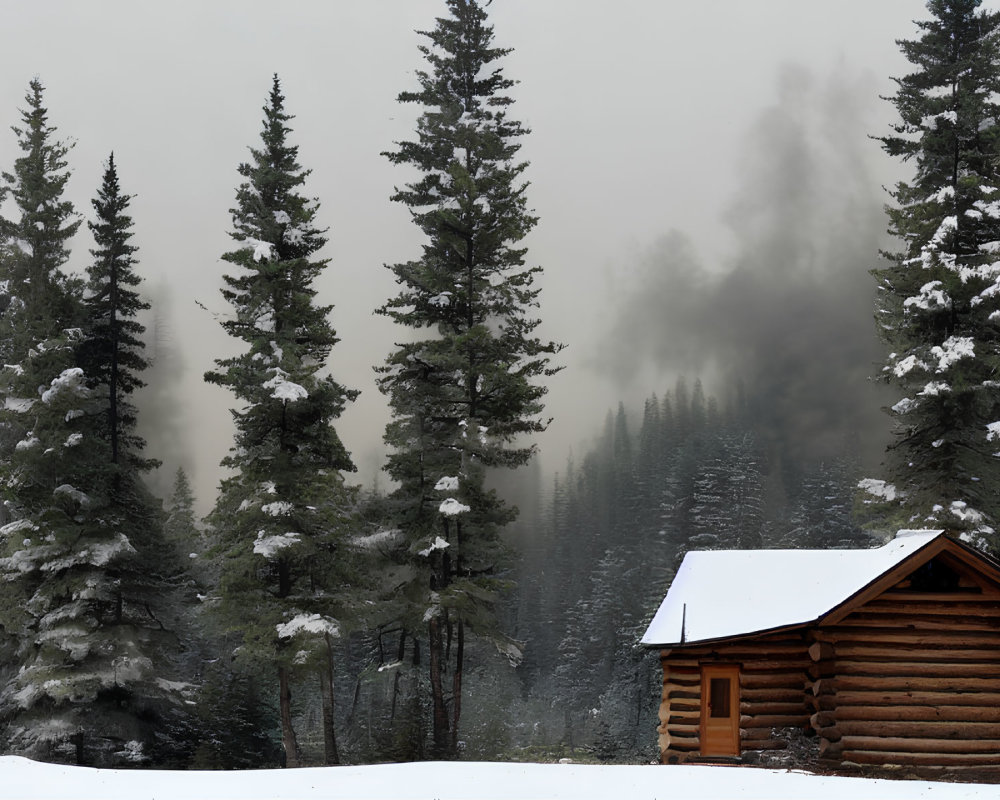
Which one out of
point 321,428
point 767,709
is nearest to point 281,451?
point 321,428

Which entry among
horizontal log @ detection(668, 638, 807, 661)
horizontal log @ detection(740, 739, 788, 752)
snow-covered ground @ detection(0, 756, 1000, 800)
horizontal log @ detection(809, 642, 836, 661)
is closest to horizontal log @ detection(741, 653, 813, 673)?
horizontal log @ detection(668, 638, 807, 661)

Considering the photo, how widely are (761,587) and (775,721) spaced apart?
3.18 metres

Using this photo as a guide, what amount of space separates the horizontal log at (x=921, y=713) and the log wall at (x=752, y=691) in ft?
4.13

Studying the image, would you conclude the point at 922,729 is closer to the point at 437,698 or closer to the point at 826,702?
the point at 826,702

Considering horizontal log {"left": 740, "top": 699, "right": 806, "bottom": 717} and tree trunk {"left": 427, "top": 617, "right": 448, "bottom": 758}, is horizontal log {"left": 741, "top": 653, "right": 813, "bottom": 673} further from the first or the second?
tree trunk {"left": 427, "top": 617, "right": 448, "bottom": 758}

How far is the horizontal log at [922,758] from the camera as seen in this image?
63.6 feet

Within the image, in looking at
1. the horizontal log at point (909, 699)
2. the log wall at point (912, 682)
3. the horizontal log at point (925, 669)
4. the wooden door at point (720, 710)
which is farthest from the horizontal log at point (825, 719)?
the wooden door at point (720, 710)

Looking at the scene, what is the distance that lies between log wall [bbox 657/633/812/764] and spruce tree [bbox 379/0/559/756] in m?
6.62

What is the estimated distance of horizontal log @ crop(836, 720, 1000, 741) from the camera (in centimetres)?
1952

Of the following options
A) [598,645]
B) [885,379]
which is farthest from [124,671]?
[598,645]

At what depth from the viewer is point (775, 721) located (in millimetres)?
20594

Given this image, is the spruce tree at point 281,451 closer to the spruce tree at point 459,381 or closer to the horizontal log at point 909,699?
the spruce tree at point 459,381

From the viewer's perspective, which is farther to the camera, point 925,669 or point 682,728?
point 682,728

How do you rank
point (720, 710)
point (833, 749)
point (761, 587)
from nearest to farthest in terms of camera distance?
1. point (833, 749)
2. point (720, 710)
3. point (761, 587)
